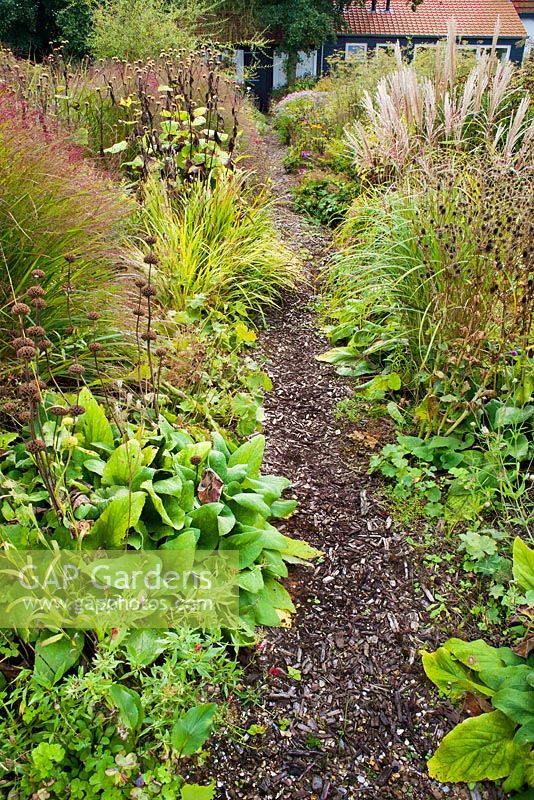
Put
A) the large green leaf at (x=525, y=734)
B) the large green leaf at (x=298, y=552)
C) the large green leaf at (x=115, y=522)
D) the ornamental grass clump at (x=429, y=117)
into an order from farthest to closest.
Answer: the ornamental grass clump at (x=429, y=117)
the large green leaf at (x=298, y=552)
the large green leaf at (x=115, y=522)
the large green leaf at (x=525, y=734)

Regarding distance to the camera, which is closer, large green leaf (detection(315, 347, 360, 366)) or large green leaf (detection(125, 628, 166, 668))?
large green leaf (detection(125, 628, 166, 668))

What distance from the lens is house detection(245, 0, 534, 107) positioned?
2450cm

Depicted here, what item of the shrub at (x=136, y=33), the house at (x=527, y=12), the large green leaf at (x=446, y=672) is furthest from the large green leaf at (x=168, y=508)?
the house at (x=527, y=12)

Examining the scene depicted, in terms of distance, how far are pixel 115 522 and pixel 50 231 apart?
136cm

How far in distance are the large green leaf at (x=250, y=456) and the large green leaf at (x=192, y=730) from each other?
3.08 ft

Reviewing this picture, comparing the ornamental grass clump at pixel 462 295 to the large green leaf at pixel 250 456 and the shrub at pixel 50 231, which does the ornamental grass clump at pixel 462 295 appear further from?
the shrub at pixel 50 231

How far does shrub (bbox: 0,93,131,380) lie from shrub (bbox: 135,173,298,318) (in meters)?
0.71

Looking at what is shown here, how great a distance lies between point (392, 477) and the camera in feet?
8.91

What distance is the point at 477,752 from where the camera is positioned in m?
1.62

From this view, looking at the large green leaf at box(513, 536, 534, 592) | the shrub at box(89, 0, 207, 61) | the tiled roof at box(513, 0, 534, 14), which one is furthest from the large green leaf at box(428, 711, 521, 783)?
the tiled roof at box(513, 0, 534, 14)

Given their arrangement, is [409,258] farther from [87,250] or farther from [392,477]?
[87,250]

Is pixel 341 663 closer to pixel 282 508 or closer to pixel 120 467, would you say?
pixel 282 508

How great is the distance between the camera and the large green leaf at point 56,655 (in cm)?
156

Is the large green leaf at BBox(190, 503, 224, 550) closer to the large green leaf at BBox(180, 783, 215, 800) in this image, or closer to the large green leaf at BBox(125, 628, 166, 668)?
the large green leaf at BBox(125, 628, 166, 668)
